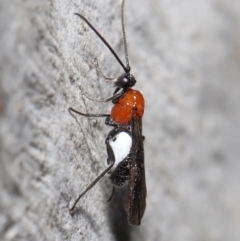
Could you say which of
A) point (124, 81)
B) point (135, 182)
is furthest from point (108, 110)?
point (135, 182)

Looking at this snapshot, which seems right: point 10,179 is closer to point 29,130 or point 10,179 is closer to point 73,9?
point 29,130

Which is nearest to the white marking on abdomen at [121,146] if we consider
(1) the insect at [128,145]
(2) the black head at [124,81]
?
(1) the insect at [128,145]

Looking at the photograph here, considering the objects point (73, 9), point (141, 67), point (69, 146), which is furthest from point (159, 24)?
point (69, 146)

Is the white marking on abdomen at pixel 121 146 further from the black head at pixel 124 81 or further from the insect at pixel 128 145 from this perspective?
the black head at pixel 124 81

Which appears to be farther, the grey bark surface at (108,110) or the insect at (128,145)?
the insect at (128,145)

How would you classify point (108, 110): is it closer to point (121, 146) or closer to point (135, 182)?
point (121, 146)

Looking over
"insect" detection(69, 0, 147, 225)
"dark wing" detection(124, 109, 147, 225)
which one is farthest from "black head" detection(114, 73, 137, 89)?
"dark wing" detection(124, 109, 147, 225)

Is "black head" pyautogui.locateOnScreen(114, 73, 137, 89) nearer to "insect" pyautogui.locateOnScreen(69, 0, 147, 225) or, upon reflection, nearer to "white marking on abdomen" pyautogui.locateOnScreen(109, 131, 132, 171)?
"insect" pyautogui.locateOnScreen(69, 0, 147, 225)
